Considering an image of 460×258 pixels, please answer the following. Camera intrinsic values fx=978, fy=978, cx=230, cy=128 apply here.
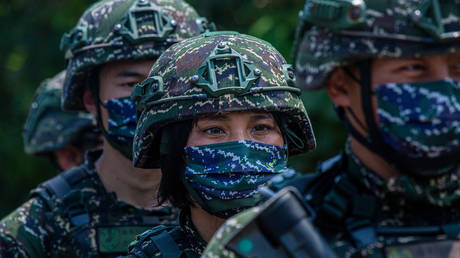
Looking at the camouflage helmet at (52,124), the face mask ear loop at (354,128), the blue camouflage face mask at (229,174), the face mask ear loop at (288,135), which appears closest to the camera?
the face mask ear loop at (354,128)

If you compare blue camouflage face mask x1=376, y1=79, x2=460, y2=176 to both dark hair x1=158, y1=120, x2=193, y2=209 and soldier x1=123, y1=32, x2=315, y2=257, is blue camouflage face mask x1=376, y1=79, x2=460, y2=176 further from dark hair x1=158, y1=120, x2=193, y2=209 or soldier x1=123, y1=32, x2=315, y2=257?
dark hair x1=158, y1=120, x2=193, y2=209

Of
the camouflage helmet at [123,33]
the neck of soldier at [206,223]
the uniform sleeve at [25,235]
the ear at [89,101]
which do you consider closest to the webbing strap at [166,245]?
the neck of soldier at [206,223]

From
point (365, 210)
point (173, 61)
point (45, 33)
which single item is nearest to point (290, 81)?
point (173, 61)

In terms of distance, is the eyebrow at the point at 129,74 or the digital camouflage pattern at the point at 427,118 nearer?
the digital camouflage pattern at the point at 427,118

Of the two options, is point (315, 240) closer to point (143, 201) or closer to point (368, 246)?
point (368, 246)

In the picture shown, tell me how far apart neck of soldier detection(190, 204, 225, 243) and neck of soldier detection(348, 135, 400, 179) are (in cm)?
104

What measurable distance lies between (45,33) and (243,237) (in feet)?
34.1

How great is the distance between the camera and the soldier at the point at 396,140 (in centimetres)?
337

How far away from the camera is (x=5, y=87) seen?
46.8 ft

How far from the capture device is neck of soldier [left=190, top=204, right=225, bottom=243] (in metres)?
4.50

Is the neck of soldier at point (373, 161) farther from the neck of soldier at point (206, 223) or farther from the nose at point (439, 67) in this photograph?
the neck of soldier at point (206, 223)

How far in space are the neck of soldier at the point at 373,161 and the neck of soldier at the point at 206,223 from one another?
104 cm

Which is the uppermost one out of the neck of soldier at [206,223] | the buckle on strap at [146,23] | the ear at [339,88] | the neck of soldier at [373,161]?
the ear at [339,88]

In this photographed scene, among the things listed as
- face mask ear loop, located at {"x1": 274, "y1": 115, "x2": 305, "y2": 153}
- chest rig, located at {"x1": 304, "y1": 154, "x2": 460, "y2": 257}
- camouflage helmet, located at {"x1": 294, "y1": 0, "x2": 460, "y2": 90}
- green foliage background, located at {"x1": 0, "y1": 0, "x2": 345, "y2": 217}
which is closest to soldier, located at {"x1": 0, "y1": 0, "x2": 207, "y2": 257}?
face mask ear loop, located at {"x1": 274, "y1": 115, "x2": 305, "y2": 153}
